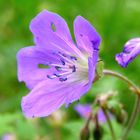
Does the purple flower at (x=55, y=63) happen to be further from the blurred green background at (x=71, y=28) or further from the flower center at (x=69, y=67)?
the blurred green background at (x=71, y=28)

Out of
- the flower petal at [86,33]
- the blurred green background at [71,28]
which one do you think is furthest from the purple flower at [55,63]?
the blurred green background at [71,28]

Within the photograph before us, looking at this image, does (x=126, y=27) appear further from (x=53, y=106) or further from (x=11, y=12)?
(x=53, y=106)

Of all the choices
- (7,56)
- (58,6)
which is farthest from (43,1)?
(7,56)

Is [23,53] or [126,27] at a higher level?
[23,53]

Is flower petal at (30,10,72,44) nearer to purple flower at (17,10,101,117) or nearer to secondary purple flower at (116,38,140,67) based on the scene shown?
purple flower at (17,10,101,117)

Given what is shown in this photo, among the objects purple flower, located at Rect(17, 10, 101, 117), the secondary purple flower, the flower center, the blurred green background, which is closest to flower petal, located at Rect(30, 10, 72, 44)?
purple flower, located at Rect(17, 10, 101, 117)

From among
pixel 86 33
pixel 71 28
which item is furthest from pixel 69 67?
pixel 71 28

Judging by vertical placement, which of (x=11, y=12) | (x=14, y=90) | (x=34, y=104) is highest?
(x=34, y=104)

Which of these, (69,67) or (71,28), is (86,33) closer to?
A: (69,67)
